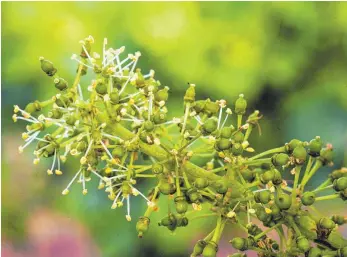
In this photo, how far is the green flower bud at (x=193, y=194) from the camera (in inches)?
43.7

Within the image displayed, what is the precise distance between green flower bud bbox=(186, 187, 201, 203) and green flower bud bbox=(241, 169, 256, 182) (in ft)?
0.33

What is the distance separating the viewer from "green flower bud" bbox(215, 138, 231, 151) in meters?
1.13

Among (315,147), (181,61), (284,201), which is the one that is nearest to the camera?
(284,201)

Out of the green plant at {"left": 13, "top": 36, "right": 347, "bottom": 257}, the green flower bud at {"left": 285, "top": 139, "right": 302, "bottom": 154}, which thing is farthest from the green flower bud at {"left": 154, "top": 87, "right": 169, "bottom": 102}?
the green flower bud at {"left": 285, "top": 139, "right": 302, "bottom": 154}

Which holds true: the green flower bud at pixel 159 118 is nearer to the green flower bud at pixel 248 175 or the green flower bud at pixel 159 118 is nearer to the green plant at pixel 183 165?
the green plant at pixel 183 165

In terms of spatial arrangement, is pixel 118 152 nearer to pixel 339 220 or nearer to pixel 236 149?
pixel 236 149

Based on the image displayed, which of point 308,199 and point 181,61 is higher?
point 181,61

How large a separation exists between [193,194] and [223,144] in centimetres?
9

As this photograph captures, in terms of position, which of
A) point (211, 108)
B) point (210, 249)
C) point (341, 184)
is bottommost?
point (210, 249)

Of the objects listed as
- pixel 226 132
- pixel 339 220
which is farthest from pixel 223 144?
pixel 339 220

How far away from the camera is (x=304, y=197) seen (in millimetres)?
1149

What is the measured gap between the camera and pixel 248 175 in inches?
46.5

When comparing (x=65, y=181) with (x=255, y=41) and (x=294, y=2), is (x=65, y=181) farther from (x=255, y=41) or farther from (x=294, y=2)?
(x=294, y=2)

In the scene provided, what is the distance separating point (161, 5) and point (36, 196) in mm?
960
